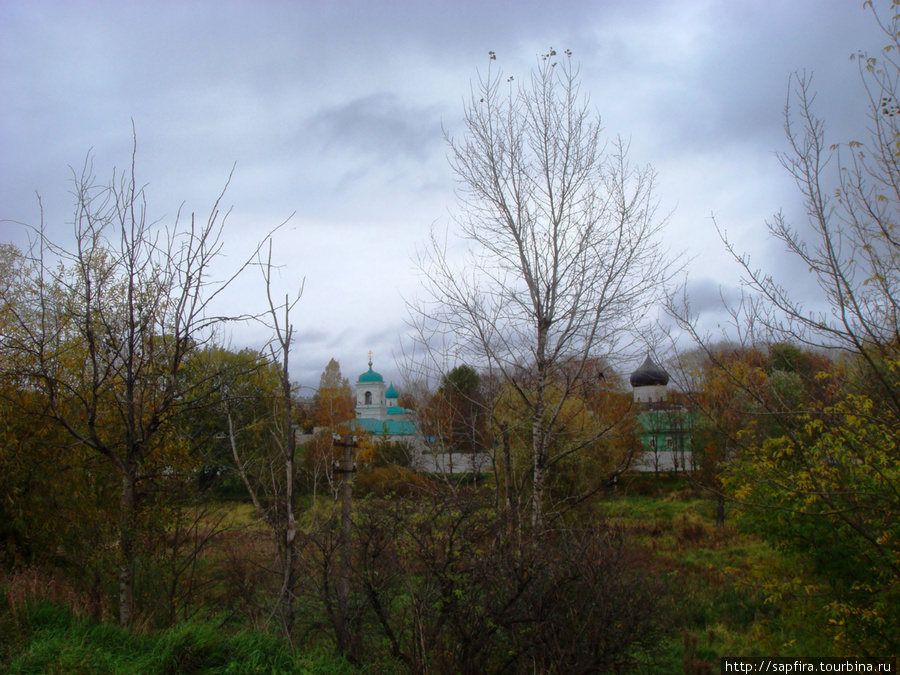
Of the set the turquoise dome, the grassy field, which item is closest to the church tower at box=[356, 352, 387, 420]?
the turquoise dome

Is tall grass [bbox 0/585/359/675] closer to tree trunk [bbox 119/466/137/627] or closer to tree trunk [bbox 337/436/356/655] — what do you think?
tree trunk [bbox 119/466/137/627]

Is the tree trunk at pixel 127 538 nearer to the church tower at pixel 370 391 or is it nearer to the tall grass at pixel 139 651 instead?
the tall grass at pixel 139 651

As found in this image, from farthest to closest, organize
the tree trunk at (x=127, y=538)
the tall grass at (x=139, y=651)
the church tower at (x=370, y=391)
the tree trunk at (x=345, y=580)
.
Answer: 1. the church tower at (x=370, y=391)
2. the tree trunk at (x=345, y=580)
3. the tree trunk at (x=127, y=538)
4. the tall grass at (x=139, y=651)

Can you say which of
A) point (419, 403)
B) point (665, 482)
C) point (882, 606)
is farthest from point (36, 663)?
point (665, 482)

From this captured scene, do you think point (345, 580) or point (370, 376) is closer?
point (345, 580)

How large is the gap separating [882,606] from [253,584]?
334 inches

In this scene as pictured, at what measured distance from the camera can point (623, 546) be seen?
18.7ft

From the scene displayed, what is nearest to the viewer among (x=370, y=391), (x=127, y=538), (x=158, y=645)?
(x=158, y=645)

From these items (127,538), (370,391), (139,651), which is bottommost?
(139,651)

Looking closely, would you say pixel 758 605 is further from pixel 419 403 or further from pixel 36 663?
pixel 36 663

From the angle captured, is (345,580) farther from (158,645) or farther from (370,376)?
(370,376)

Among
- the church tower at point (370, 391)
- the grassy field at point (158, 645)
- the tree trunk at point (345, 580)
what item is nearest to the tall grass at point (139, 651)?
the grassy field at point (158, 645)

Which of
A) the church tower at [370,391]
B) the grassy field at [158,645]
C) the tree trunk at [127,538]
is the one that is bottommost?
the grassy field at [158,645]

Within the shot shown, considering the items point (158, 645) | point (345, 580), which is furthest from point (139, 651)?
point (345, 580)
